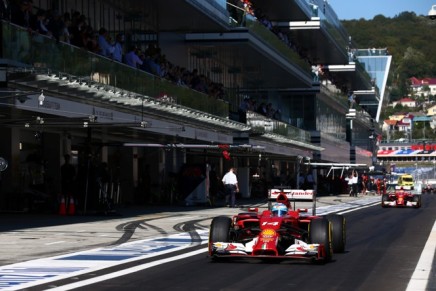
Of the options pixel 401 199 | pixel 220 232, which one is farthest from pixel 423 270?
pixel 401 199

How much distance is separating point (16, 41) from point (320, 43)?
176 ft

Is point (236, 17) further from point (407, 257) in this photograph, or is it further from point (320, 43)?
point (407, 257)

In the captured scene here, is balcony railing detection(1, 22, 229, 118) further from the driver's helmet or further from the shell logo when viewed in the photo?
the shell logo

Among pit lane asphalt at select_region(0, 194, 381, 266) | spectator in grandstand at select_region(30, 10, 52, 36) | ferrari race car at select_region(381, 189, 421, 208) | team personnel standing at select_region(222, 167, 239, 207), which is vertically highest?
spectator in grandstand at select_region(30, 10, 52, 36)

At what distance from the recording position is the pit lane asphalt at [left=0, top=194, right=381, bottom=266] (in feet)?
60.5

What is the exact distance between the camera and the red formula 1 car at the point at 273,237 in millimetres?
15766

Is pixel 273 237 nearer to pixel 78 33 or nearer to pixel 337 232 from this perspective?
pixel 337 232

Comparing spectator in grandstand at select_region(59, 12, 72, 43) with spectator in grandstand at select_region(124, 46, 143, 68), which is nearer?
spectator in grandstand at select_region(59, 12, 72, 43)

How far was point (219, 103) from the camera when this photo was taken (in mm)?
44375

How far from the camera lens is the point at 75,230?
23672 mm

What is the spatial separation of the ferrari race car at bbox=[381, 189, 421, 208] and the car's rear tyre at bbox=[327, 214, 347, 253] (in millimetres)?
27979

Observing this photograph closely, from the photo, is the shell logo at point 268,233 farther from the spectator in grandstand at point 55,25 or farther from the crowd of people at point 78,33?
the spectator in grandstand at point 55,25

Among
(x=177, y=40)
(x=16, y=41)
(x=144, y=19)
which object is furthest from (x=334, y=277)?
(x=177, y=40)

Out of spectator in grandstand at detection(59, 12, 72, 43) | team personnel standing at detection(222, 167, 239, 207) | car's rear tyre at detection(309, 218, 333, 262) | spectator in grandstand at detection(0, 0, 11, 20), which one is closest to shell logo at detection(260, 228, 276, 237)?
car's rear tyre at detection(309, 218, 333, 262)
